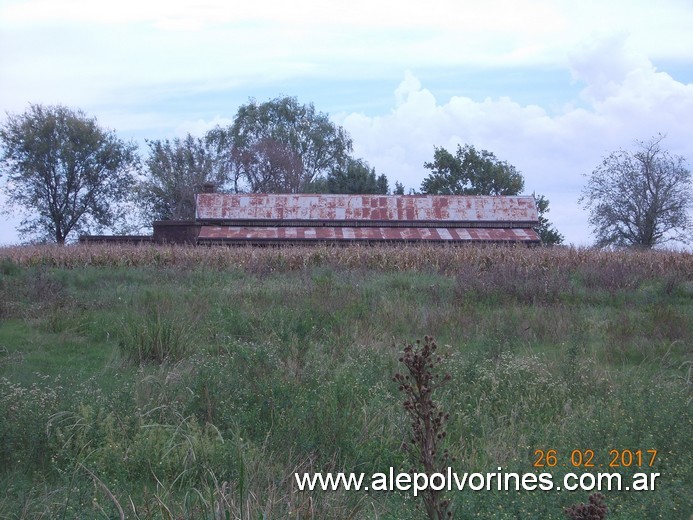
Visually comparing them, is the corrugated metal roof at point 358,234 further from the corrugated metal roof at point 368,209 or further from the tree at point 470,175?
the tree at point 470,175

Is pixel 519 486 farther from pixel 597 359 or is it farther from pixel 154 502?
pixel 597 359

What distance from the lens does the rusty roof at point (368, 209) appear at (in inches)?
1328

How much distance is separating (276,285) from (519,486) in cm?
1280

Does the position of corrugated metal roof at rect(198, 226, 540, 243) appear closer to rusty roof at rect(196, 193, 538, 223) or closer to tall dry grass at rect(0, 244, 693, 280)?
rusty roof at rect(196, 193, 538, 223)

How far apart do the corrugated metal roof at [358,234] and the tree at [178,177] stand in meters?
24.0

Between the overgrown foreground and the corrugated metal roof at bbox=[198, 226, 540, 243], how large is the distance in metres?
12.5

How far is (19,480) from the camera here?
7.11m

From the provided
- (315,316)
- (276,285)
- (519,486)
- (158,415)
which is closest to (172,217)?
(276,285)

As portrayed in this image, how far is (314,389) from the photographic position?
30.3ft

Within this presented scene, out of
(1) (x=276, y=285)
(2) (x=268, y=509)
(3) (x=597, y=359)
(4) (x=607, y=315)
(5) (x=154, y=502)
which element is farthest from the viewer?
(1) (x=276, y=285)

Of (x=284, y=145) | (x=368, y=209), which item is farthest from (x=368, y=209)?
(x=284, y=145)
